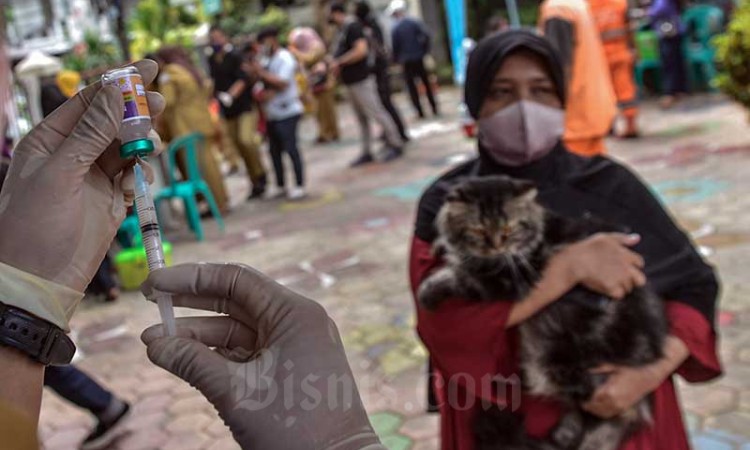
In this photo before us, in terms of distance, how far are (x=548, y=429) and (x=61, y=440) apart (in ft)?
8.88

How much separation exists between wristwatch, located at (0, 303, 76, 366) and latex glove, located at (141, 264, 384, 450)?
0.11m

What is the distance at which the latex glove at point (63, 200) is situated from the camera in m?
0.99

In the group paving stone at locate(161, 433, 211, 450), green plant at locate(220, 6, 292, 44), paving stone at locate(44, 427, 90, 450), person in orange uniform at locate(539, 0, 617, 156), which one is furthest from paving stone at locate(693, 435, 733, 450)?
green plant at locate(220, 6, 292, 44)

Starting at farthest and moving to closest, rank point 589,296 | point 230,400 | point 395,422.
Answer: point 395,422 < point 589,296 < point 230,400

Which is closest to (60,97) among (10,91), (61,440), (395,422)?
(61,440)

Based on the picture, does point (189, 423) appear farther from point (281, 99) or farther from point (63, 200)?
point (281, 99)

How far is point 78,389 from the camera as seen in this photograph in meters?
3.37

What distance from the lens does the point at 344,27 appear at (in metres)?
8.72

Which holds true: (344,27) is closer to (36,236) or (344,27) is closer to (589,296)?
(589,296)

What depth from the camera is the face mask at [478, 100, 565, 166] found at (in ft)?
6.81

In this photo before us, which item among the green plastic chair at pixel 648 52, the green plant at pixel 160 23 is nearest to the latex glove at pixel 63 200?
the green plastic chair at pixel 648 52

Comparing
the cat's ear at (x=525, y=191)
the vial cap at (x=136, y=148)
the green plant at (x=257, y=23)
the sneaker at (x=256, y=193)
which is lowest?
the sneaker at (x=256, y=193)

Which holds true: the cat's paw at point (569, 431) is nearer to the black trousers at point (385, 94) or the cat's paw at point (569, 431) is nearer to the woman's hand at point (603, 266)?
the woman's hand at point (603, 266)

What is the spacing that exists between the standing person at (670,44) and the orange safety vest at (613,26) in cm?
164
